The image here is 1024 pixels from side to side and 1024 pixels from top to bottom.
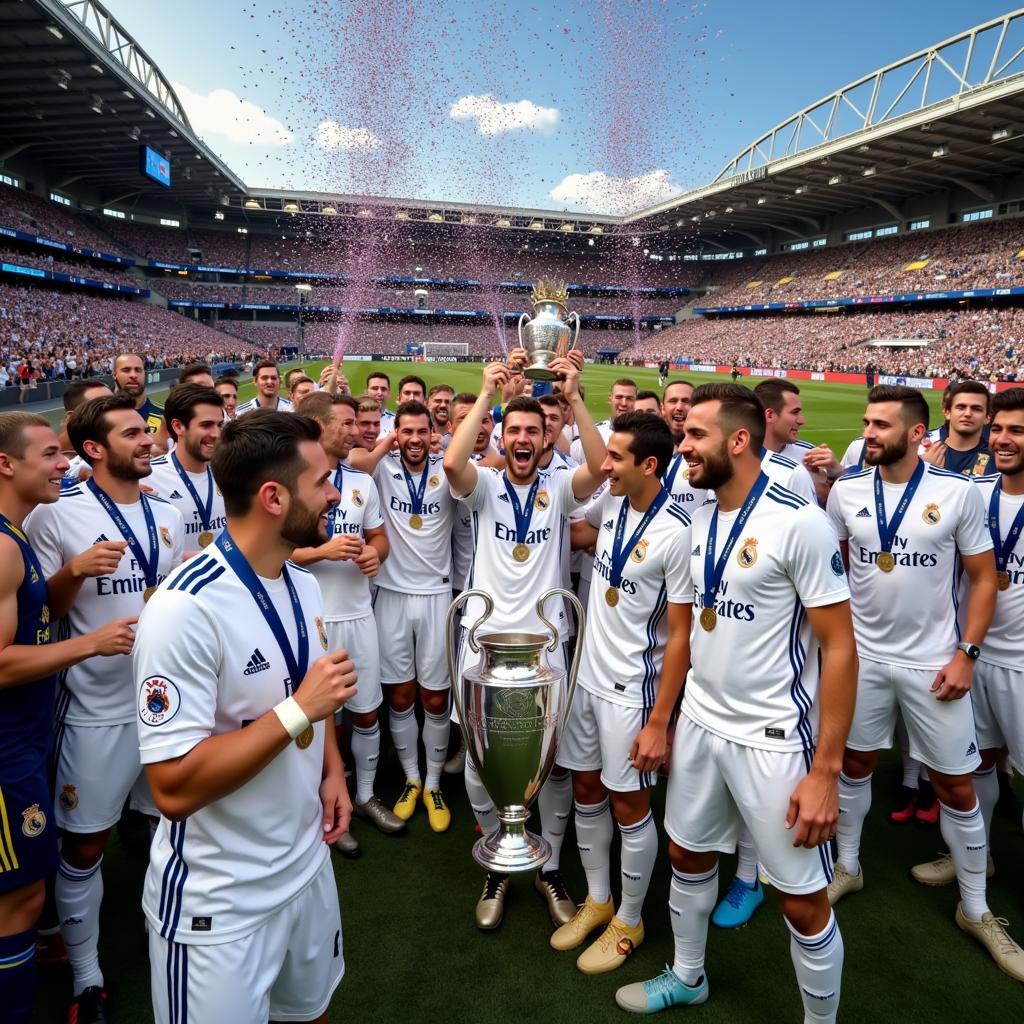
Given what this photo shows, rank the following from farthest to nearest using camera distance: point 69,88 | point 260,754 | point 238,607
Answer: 1. point 69,88
2. point 238,607
3. point 260,754

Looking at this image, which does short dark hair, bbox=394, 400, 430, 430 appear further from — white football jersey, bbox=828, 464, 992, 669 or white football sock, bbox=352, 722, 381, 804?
white football jersey, bbox=828, 464, 992, 669

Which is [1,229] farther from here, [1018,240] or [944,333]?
[1018,240]

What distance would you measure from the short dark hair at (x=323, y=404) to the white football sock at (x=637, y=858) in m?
2.81

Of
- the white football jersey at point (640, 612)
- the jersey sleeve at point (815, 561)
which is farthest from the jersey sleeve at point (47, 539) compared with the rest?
the jersey sleeve at point (815, 561)

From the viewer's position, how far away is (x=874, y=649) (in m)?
3.56

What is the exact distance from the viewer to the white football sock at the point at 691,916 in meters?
2.89

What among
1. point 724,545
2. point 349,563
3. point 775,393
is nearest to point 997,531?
point 775,393

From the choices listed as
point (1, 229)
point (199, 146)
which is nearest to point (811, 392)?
point (199, 146)

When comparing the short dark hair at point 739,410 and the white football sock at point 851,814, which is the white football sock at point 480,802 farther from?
the short dark hair at point 739,410

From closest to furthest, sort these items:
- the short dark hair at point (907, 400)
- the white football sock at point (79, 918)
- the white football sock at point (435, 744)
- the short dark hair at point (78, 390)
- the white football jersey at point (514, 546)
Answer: the white football sock at point (79, 918) < the short dark hair at point (907, 400) < the white football jersey at point (514, 546) < the white football sock at point (435, 744) < the short dark hair at point (78, 390)

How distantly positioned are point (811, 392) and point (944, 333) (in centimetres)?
1414

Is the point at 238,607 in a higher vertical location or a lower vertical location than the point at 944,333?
lower

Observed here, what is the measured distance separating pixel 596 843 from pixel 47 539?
Result: 299cm

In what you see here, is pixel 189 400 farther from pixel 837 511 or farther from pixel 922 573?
pixel 922 573
